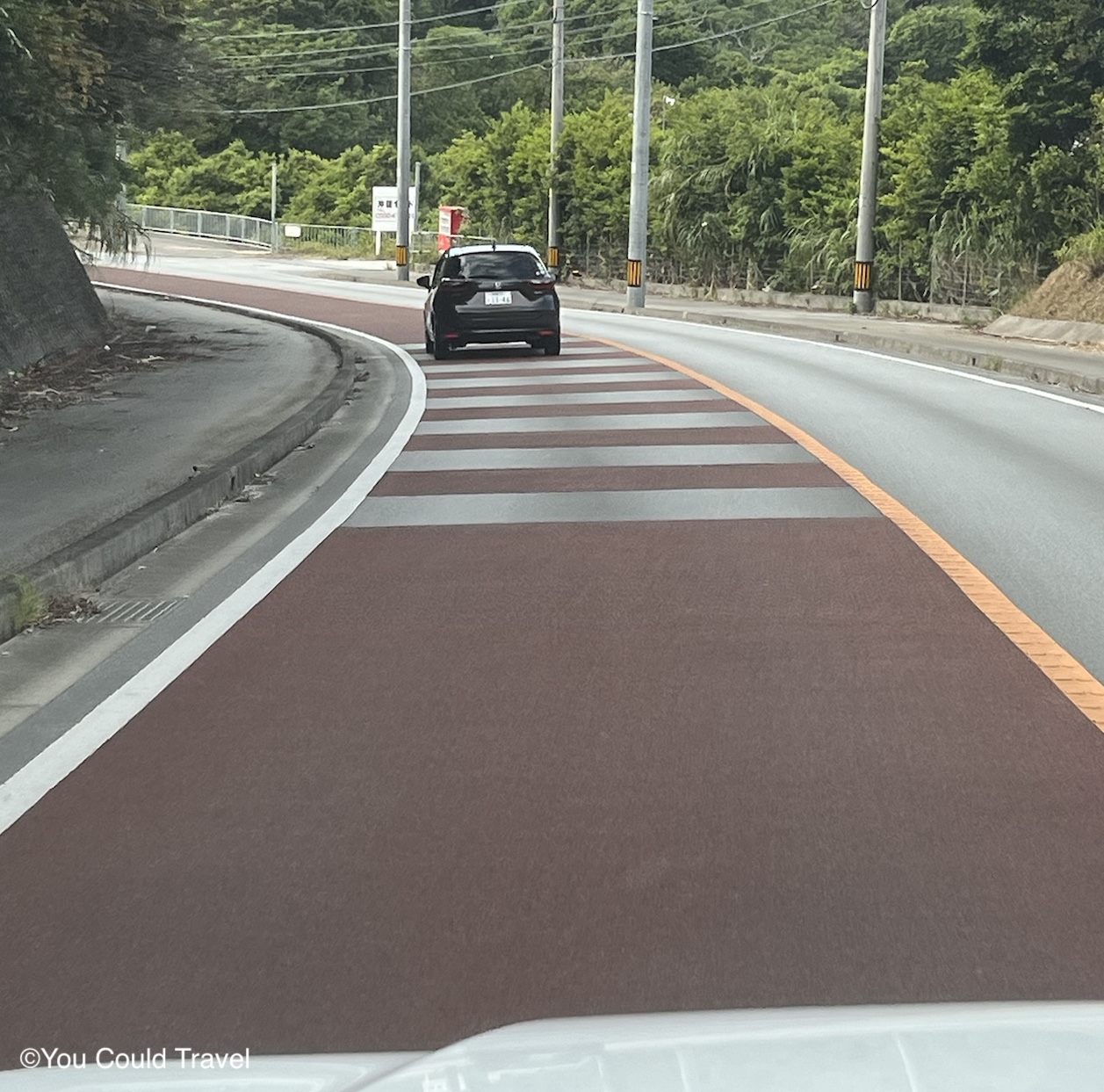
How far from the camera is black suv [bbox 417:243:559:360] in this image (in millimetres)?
25172

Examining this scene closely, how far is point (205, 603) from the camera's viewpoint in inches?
343

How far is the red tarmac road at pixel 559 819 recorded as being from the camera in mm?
4117

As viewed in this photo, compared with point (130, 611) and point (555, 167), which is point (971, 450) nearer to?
point (130, 611)

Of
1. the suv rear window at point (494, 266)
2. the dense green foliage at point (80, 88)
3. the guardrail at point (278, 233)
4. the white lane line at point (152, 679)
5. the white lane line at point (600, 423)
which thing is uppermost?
the dense green foliage at point (80, 88)

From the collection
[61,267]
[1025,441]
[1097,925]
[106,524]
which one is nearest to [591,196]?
[61,267]

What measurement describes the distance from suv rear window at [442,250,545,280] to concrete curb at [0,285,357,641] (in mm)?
9129

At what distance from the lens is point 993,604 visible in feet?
27.7

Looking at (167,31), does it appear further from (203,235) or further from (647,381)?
(203,235)

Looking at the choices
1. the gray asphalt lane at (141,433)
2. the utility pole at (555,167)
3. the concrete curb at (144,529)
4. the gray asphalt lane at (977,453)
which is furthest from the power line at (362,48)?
the concrete curb at (144,529)

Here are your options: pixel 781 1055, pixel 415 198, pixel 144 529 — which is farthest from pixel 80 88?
pixel 415 198

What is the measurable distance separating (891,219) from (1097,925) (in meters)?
36.7

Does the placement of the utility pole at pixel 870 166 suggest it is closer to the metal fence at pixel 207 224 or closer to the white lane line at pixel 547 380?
the white lane line at pixel 547 380

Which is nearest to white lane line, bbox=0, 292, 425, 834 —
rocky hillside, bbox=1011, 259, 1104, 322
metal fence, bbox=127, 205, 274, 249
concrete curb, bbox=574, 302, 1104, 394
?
concrete curb, bbox=574, 302, 1104, 394

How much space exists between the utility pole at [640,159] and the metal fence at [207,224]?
42.7m
